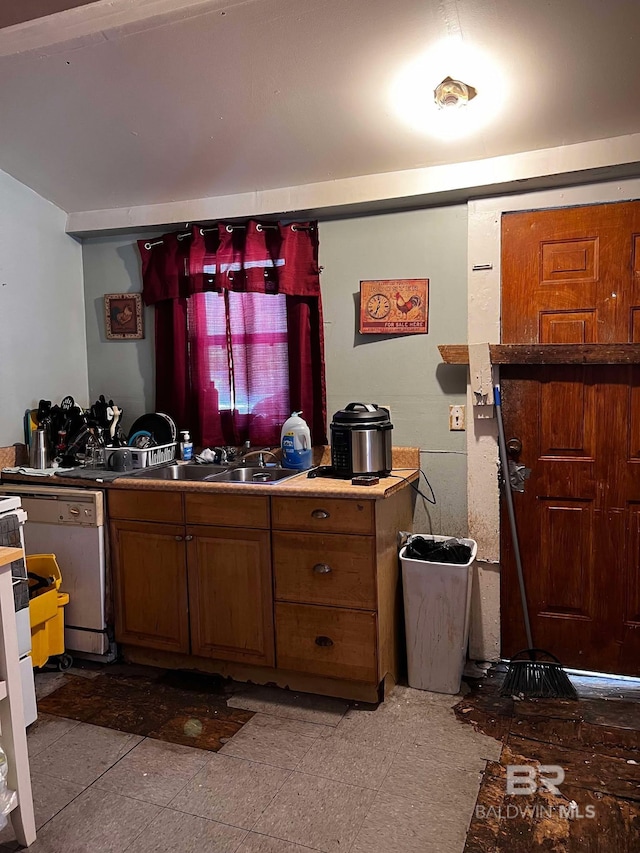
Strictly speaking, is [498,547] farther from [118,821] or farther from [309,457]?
[118,821]

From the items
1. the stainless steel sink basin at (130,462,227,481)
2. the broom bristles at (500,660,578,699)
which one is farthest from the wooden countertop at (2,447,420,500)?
the broom bristles at (500,660,578,699)

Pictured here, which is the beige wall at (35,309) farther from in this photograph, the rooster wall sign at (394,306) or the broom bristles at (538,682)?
the broom bristles at (538,682)

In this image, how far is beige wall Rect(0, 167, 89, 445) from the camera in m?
3.05

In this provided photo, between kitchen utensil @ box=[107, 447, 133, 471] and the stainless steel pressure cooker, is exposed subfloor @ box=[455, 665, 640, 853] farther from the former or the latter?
kitchen utensil @ box=[107, 447, 133, 471]

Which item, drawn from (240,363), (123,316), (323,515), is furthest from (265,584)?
(123,316)

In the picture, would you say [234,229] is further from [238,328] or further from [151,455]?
[151,455]

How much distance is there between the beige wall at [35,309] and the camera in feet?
10.0

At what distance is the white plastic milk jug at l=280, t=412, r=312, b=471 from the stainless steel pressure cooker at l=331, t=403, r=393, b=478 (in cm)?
26

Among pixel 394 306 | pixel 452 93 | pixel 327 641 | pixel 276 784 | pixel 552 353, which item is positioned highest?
pixel 452 93

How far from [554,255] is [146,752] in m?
2.50

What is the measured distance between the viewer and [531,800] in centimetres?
188

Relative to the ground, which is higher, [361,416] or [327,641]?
[361,416]

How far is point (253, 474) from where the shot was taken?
298 cm

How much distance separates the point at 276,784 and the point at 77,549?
4.60 feet
